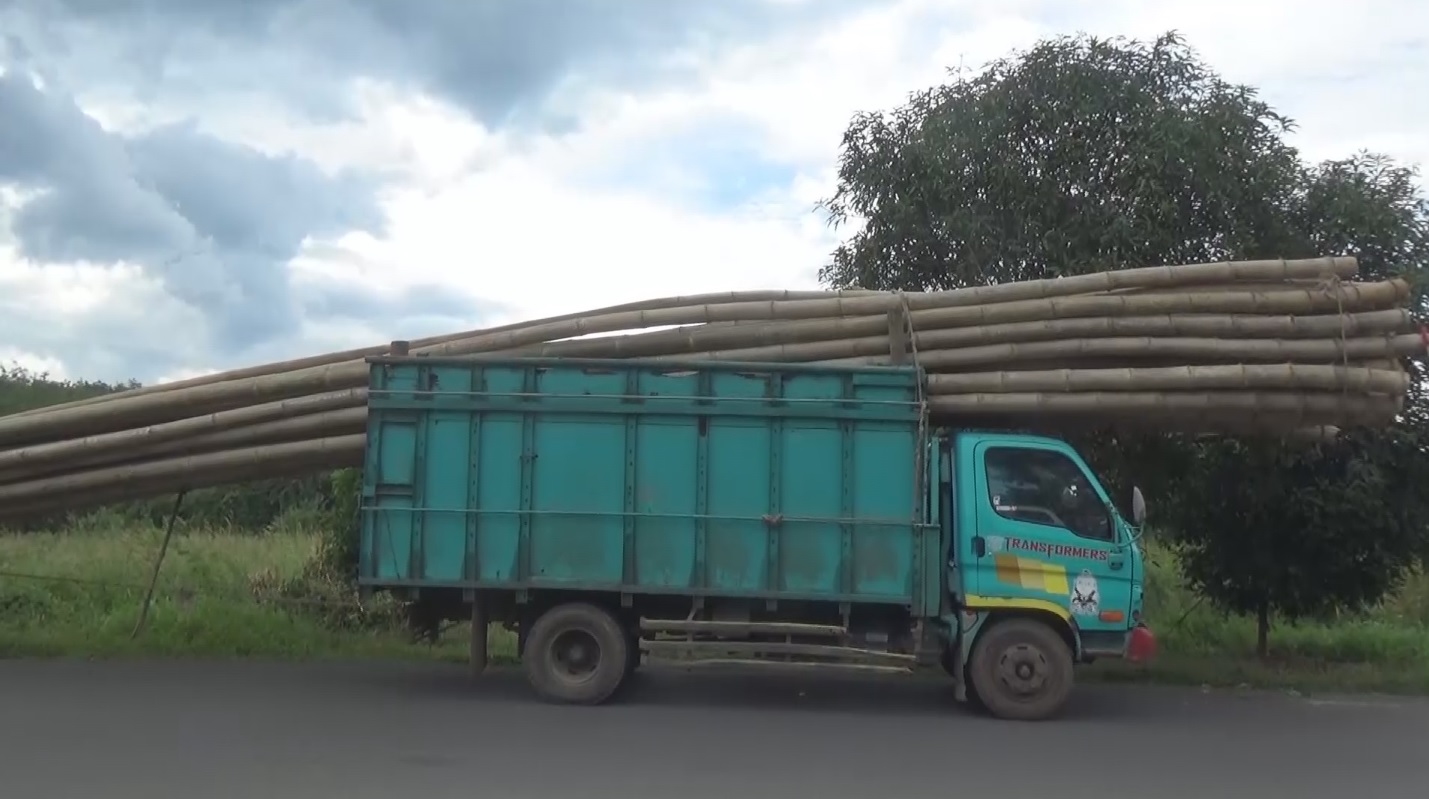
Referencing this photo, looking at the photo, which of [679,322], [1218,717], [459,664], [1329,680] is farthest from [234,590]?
[1329,680]

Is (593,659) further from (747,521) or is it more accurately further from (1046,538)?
(1046,538)

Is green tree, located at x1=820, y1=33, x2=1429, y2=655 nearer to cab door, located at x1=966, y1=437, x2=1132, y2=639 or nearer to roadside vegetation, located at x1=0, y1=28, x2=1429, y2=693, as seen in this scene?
roadside vegetation, located at x1=0, y1=28, x2=1429, y2=693

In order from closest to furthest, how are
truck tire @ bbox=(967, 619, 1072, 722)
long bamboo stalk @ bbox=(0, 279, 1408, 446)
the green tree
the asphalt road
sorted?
1. the asphalt road
2. truck tire @ bbox=(967, 619, 1072, 722)
3. long bamboo stalk @ bbox=(0, 279, 1408, 446)
4. the green tree

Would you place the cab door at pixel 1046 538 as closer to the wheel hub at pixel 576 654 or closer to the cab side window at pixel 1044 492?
the cab side window at pixel 1044 492

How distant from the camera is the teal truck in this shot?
402 inches

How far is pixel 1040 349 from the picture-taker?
10.7 m

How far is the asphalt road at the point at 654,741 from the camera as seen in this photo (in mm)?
7664

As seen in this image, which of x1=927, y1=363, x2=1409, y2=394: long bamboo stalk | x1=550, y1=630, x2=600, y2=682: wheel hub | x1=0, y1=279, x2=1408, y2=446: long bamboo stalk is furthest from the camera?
x1=0, y1=279, x2=1408, y2=446: long bamboo stalk

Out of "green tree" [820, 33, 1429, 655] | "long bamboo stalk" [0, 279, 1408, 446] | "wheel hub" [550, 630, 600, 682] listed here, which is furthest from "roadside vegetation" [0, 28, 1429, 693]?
"wheel hub" [550, 630, 600, 682]

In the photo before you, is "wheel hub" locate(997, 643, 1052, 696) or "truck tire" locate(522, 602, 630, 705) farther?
"truck tire" locate(522, 602, 630, 705)

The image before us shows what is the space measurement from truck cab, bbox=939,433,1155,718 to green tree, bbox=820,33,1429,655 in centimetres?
250

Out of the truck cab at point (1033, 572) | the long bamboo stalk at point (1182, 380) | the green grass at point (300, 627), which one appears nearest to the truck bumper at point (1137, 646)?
the truck cab at point (1033, 572)

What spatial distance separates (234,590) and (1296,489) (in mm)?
11257

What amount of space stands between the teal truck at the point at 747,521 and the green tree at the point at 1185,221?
2777 millimetres
